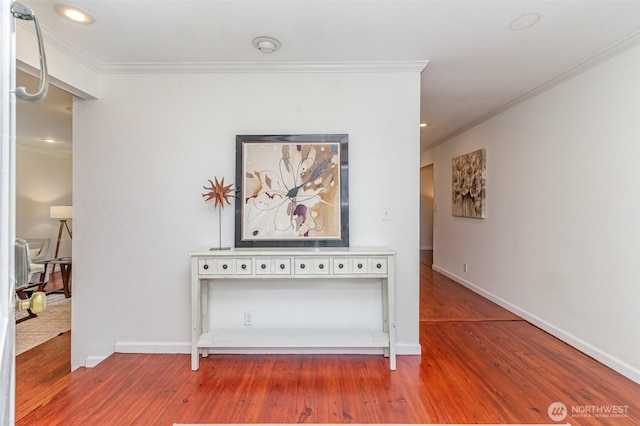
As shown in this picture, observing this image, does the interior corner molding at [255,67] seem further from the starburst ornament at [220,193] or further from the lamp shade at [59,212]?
the lamp shade at [59,212]

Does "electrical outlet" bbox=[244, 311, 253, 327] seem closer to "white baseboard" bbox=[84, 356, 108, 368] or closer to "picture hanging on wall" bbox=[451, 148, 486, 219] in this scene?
"white baseboard" bbox=[84, 356, 108, 368]

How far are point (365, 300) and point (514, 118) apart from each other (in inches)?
102

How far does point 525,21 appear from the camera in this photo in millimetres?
1856

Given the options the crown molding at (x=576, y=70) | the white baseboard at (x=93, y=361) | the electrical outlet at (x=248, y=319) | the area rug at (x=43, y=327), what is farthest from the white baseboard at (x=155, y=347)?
the crown molding at (x=576, y=70)

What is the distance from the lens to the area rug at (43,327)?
10.1 ft

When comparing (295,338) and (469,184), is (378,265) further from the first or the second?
(469,184)

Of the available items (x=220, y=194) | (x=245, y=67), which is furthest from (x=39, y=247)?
(x=245, y=67)

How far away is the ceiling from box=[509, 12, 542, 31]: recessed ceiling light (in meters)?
0.01

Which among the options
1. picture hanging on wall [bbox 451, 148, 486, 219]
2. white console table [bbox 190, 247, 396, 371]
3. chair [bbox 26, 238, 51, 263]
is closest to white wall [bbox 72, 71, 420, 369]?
white console table [bbox 190, 247, 396, 371]

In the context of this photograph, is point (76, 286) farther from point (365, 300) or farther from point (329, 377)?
point (365, 300)

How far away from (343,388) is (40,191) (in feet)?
22.0

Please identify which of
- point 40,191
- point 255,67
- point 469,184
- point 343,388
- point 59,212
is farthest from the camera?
point 40,191

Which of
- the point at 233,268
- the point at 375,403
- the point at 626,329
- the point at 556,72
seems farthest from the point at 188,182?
the point at 626,329

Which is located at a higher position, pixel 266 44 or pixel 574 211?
pixel 266 44
